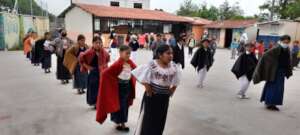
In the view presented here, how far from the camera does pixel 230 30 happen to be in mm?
34719

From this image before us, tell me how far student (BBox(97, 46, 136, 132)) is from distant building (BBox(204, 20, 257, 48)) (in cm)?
2823

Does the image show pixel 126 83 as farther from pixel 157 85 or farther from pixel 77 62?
pixel 77 62

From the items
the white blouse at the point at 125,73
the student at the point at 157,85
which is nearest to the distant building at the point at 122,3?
the white blouse at the point at 125,73

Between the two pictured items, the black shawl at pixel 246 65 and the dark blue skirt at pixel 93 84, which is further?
the black shawl at pixel 246 65

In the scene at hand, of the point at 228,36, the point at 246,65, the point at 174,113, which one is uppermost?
the point at 228,36

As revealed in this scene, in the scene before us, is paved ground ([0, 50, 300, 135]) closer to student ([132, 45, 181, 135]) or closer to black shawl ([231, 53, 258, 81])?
black shawl ([231, 53, 258, 81])

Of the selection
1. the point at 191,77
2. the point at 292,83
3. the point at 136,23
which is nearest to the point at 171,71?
the point at 191,77

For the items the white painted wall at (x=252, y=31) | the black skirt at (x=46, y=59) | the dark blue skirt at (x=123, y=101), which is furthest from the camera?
the white painted wall at (x=252, y=31)

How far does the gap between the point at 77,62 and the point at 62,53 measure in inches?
69.4

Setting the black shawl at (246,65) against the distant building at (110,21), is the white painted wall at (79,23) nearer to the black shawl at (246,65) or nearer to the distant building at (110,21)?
the distant building at (110,21)

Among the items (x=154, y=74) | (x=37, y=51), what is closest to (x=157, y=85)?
(x=154, y=74)

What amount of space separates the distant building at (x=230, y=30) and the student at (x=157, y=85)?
29.0 m

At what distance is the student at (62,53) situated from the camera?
8.94 metres

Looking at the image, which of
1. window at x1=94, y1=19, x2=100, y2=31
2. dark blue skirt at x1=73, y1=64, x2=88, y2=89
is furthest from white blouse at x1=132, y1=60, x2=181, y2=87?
window at x1=94, y1=19, x2=100, y2=31
